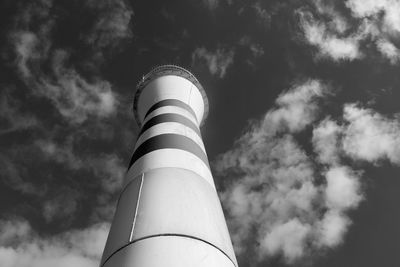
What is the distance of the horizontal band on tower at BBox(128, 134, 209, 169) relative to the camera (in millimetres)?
4910

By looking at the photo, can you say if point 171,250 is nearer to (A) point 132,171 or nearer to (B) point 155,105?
(A) point 132,171

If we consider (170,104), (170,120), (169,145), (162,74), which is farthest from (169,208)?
(162,74)

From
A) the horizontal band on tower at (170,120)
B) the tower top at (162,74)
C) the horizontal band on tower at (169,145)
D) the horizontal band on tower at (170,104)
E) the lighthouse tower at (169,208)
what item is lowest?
→ the lighthouse tower at (169,208)

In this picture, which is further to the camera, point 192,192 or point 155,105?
point 155,105

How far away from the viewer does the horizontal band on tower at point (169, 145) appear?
Answer: 491 cm

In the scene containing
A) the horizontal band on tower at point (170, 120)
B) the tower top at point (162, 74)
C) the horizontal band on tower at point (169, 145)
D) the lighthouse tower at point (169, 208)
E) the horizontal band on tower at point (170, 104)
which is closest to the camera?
the lighthouse tower at point (169, 208)

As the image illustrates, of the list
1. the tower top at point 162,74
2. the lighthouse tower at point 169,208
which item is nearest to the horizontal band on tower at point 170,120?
the lighthouse tower at point 169,208

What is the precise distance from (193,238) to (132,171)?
1.77 meters

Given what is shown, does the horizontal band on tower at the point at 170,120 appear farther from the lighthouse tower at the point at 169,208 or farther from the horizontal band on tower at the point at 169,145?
the horizontal band on tower at the point at 169,145

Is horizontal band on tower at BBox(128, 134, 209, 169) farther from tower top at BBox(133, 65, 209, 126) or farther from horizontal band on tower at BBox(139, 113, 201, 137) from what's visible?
tower top at BBox(133, 65, 209, 126)

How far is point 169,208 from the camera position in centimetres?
354

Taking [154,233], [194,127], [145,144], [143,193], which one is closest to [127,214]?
[143,193]

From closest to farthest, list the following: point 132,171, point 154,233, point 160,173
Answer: point 154,233
point 160,173
point 132,171

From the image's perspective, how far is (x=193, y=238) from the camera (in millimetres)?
3189
